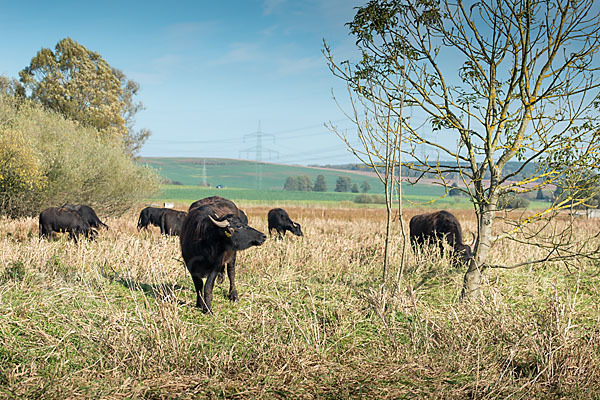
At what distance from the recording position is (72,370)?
4.23 metres

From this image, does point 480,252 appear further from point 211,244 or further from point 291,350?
point 211,244

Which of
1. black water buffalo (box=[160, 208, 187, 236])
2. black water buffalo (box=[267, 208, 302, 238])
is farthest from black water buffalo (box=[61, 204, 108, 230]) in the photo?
black water buffalo (box=[267, 208, 302, 238])

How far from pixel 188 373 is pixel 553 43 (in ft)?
19.1

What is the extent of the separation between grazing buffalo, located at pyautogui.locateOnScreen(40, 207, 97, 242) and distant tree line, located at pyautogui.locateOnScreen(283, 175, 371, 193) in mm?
64952

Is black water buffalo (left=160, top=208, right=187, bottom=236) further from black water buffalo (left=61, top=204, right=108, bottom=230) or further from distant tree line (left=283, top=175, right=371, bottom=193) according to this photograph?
distant tree line (left=283, top=175, right=371, bottom=193)

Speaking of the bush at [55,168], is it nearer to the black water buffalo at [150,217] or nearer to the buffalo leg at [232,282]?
the black water buffalo at [150,217]

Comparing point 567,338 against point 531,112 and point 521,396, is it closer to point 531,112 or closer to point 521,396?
point 521,396

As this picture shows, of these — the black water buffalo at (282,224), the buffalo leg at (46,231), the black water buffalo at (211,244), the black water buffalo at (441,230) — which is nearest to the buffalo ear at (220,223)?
the black water buffalo at (211,244)

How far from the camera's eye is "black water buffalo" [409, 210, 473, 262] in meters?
10.7

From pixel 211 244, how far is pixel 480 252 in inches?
146

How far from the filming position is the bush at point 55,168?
57.5 feet

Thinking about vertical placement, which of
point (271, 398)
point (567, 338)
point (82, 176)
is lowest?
point (271, 398)

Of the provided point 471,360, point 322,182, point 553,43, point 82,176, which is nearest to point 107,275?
point 471,360

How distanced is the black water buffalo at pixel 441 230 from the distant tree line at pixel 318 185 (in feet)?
217
